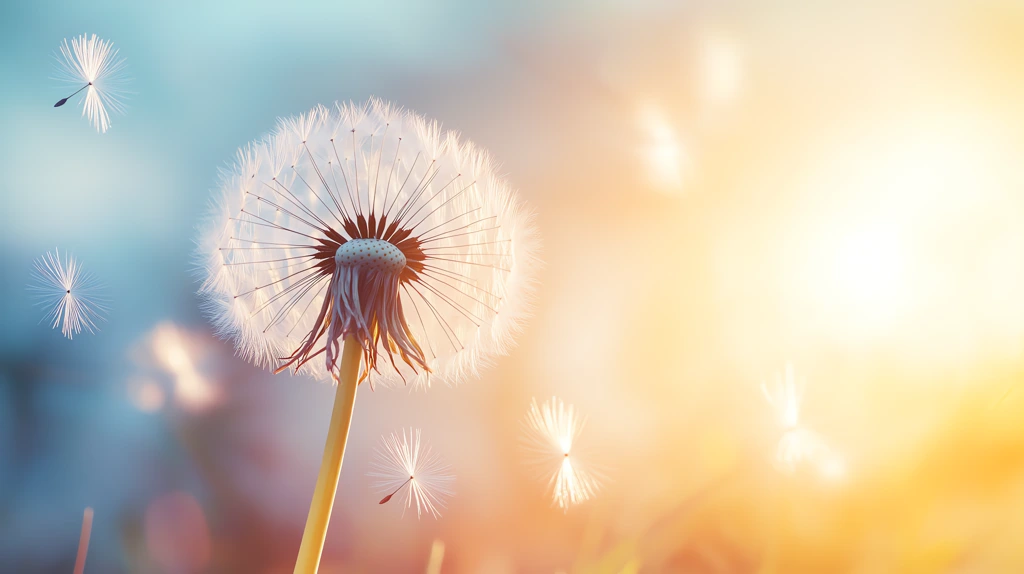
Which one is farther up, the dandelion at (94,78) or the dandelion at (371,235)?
the dandelion at (94,78)

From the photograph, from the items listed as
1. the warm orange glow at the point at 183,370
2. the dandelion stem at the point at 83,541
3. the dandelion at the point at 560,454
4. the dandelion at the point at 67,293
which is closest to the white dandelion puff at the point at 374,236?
the dandelion at the point at 560,454

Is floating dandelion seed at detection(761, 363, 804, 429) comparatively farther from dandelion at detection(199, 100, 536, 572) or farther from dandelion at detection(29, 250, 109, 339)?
dandelion at detection(29, 250, 109, 339)

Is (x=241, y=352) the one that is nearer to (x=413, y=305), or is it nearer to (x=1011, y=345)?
(x=413, y=305)

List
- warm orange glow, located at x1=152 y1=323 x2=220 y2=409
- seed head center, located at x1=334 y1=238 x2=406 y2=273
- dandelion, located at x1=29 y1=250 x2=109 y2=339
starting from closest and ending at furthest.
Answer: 1. seed head center, located at x1=334 y1=238 x2=406 y2=273
2. dandelion, located at x1=29 y1=250 x2=109 y2=339
3. warm orange glow, located at x1=152 y1=323 x2=220 y2=409

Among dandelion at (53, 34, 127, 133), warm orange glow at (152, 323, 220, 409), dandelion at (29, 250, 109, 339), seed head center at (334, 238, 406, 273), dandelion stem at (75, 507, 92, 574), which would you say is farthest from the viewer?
warm orange glow at (152, 323, 220, 409)

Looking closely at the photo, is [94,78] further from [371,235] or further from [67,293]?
[371,235]

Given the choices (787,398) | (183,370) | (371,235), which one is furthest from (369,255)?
(183,370)

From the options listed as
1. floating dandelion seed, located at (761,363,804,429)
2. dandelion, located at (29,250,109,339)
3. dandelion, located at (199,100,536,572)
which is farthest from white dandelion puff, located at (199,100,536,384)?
floating dandelion seed, located at (761,363,804,429)

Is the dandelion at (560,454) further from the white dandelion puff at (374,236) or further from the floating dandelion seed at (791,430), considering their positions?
the floating dandelion seed at (791,430)
